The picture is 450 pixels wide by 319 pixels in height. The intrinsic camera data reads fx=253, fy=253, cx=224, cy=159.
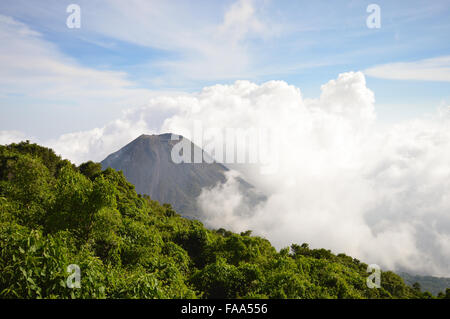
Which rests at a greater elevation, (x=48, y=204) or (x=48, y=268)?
(x=48, y=204)

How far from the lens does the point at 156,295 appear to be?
9.56m

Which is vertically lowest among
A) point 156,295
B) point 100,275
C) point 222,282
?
point 222,282

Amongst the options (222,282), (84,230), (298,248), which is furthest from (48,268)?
(298,248)

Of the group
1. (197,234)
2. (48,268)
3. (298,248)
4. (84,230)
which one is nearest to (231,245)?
(197,234)

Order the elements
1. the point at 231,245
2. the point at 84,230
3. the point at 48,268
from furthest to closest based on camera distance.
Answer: the point at 231,245, the point at 84,230, the point at 48,268

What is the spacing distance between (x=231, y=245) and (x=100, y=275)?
19.5 m
